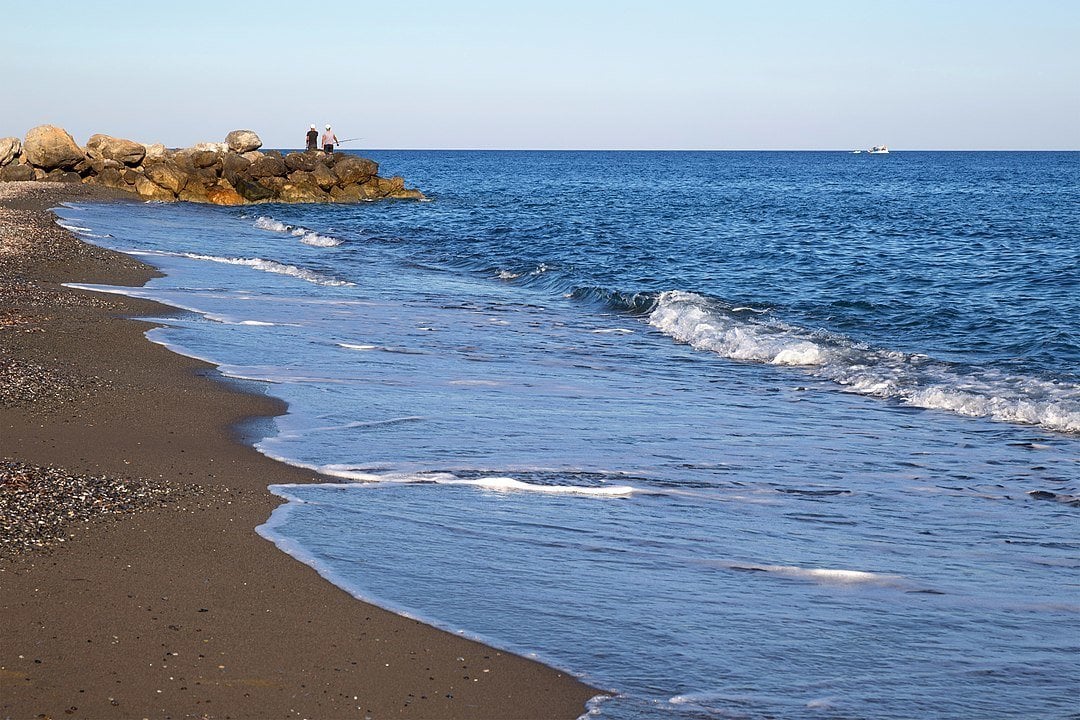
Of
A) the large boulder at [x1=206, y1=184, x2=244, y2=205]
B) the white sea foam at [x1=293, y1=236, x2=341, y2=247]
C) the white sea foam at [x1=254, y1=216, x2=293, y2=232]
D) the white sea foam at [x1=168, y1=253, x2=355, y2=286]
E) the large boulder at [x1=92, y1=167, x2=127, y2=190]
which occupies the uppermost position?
the large boulder at [x1=92, y1=167, x2=127, y2=190]

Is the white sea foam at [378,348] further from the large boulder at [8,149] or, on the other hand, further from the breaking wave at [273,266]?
the large boulder at [8,149]

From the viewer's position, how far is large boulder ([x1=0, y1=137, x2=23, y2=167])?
41.1m

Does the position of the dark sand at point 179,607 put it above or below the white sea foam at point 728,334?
below

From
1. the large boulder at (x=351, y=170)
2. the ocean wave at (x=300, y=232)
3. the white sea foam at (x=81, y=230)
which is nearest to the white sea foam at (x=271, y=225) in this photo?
the ocean wave at (x=300, y=232)

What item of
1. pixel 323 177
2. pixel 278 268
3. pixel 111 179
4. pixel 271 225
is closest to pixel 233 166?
pixel 323 177

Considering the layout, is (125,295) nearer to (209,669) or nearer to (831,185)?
(209,669)

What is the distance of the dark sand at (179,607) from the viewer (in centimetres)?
378

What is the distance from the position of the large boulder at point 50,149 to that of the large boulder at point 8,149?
28 cm

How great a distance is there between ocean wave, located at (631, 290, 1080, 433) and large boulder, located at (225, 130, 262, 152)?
32.7 m

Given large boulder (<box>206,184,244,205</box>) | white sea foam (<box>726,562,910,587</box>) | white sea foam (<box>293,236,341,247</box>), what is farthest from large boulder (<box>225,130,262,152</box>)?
white sea foam (<box>726,562,910,587</box>)

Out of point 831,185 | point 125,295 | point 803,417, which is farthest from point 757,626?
point 831,185

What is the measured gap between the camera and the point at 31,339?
10.4 metres

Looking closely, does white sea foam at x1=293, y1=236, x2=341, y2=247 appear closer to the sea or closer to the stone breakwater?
the sea

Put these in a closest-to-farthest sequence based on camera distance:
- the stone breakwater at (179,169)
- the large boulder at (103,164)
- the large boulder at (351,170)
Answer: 1. the stone breakwater at (179,169)
2. the large boulder at (103,164)
3. the large boulder at (351,170)
